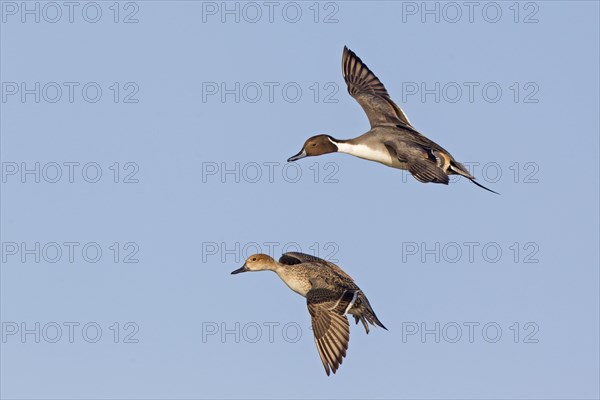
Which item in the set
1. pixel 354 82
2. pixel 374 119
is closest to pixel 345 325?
pixel 374 119

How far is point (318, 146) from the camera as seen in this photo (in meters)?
19.7

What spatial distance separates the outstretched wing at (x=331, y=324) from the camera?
56.3 feet

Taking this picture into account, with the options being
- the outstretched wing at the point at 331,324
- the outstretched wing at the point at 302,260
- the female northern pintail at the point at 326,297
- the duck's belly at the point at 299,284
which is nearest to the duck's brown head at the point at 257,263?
the female northern pintail at the point at 326,297

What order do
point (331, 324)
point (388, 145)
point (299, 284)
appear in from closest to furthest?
point (331, 324) < point (299, 284) < point (388, 145)

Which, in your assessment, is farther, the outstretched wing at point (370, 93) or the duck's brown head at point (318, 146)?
the outstretched wing at point (370, 93)

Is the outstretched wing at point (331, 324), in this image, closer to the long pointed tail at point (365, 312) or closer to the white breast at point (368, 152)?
the long pointed tail at point (365, 312)

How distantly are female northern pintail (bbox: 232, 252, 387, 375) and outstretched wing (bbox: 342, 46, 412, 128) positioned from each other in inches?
102

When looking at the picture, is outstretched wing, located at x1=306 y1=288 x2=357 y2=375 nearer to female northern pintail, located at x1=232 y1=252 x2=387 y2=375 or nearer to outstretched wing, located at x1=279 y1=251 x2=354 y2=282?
female northern pintail, located at x1=232 y1=252 x2=387 y2=375

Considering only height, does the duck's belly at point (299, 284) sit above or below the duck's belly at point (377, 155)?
below

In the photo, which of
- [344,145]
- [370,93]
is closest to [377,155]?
[344,145]

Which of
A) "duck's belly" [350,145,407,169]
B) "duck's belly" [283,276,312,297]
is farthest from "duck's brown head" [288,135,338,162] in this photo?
"duck's belly" [283,276,312,297]

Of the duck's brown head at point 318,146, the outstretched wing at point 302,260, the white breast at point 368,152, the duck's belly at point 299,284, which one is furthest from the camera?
the duck's brown head at point 318,146

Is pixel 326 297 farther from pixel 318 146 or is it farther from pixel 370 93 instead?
pixel 370 93

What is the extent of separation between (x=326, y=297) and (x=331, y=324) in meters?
0.49
